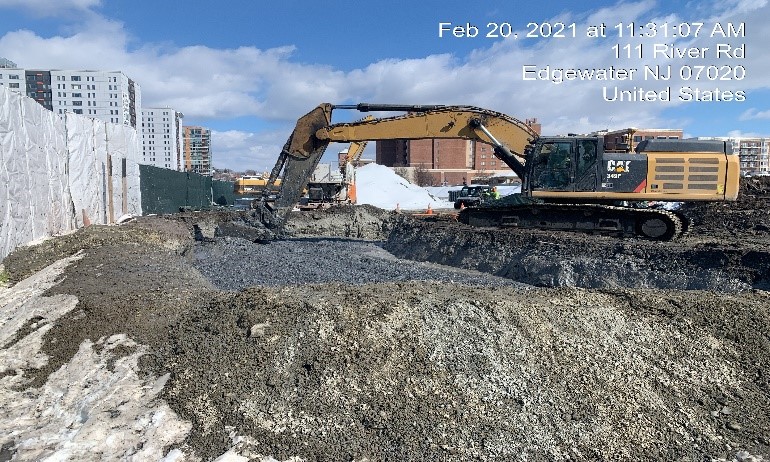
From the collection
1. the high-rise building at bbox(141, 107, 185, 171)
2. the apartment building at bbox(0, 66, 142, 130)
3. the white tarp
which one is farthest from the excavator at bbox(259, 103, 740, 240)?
the high-rise building at bbox(141, 107, 185, 171)

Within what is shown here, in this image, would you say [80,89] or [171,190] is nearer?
[171,190]

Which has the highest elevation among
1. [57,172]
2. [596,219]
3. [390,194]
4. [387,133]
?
[387,133]

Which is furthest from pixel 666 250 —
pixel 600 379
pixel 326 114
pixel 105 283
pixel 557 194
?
pixel 105 283

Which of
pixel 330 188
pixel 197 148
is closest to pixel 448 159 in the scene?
pixel 197 148

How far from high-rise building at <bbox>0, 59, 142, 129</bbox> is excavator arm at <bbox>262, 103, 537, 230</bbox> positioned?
34.5 meters

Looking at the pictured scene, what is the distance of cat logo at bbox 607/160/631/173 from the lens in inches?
442

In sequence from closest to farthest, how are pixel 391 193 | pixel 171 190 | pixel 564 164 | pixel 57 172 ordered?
pixel 564 164 < pixel 57 172 < pixel 171 190 < pixel 391 193

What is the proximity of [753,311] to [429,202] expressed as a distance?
Result: 1264 inches

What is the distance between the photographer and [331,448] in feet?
11.7

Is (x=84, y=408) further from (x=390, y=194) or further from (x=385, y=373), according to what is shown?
(x=390, y=194)

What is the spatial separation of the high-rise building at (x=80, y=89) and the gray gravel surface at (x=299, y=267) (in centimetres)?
3507

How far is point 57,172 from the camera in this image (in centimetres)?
1325

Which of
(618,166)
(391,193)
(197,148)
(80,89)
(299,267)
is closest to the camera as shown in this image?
(299,267)

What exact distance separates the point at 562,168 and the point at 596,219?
54.1 inches
